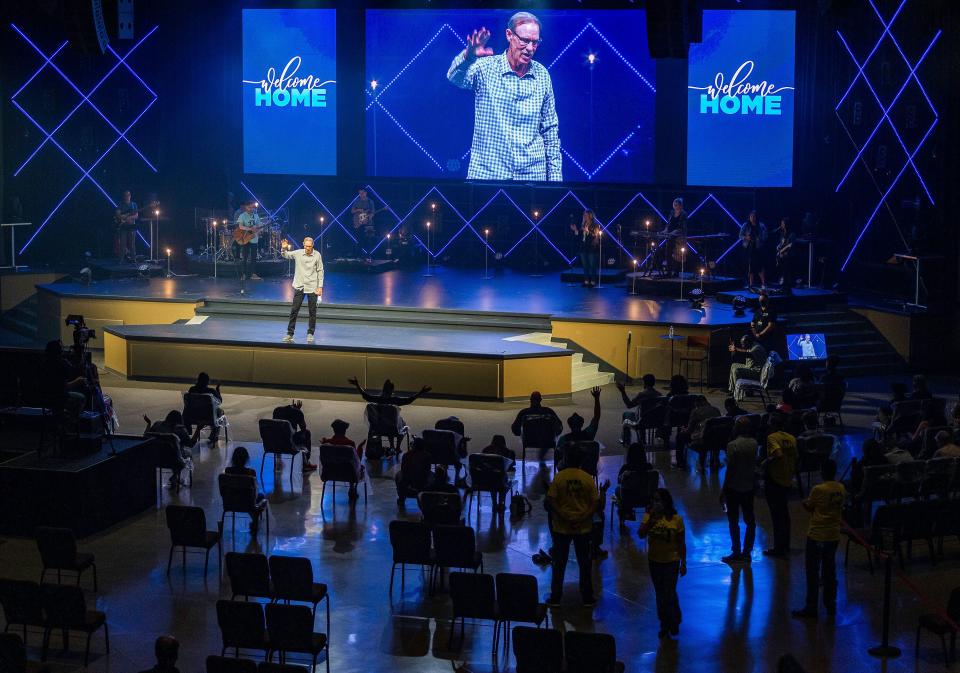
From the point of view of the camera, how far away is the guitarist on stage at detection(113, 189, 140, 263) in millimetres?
24641

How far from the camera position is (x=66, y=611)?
931 cm

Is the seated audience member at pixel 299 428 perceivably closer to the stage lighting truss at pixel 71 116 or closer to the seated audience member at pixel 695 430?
the seated audience member at pixel 695 430

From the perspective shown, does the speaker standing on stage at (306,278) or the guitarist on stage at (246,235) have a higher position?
the guitarist on stage at (246,235)

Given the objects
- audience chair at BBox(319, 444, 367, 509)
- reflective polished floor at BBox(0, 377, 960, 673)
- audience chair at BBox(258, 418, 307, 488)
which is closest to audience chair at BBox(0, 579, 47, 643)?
reflective polished floor at BBox(0, 377, 960, 673)

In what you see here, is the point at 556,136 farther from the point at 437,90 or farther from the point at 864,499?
the point at 864,499

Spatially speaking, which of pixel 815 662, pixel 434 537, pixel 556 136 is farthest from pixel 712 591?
pixel 556 136

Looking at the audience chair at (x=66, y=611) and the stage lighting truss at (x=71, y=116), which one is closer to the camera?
the audience chair at (x=66, y=611)

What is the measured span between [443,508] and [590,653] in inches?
131

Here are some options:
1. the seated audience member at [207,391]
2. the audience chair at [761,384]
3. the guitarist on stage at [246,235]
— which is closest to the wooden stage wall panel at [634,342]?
the audience chair at [761,384]

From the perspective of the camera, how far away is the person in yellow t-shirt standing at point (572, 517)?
10258mm

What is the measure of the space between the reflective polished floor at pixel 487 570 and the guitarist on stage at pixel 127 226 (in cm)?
1107

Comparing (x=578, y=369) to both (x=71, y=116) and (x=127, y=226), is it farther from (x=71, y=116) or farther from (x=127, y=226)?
(x=71, y=116)

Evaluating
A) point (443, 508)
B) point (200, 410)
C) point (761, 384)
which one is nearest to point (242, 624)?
point (443, 508)

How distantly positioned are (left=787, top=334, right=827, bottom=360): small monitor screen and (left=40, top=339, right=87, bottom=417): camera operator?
10.3m
